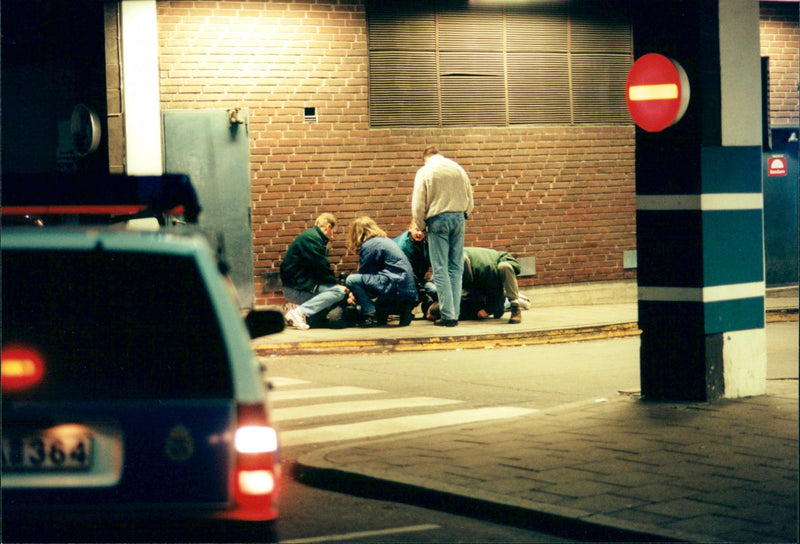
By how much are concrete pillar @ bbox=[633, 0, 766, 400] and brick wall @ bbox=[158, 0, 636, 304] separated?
26.1 ft

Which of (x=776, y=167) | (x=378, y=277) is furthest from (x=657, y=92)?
(x=776, y=167)

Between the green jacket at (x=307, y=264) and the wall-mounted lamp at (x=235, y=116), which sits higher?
the wall-mounted lamp at (x=235, y=116)

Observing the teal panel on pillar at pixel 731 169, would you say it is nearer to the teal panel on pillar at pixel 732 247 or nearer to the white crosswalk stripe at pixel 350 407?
the teal panel on pillar at pixel 732 247

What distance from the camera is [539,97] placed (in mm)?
17734

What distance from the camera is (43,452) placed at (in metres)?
3.48

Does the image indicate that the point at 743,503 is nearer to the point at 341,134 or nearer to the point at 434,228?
the point at 434,228

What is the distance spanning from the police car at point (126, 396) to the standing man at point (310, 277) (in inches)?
437

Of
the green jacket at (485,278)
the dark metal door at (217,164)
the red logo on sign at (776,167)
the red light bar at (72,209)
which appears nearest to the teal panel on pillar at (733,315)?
the red light bar at (72,209)

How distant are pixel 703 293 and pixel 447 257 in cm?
629

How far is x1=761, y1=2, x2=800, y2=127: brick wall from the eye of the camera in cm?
2005

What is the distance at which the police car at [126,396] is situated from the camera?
3463 millimetres

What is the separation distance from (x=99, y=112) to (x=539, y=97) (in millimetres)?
6440

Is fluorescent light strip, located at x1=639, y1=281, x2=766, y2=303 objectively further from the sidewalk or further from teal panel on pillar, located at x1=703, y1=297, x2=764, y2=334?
the sidewalk

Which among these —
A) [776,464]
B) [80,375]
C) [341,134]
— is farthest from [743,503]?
[341,134]
